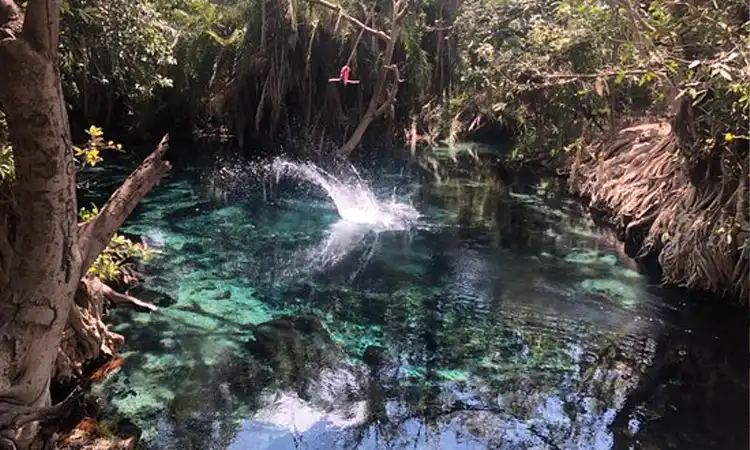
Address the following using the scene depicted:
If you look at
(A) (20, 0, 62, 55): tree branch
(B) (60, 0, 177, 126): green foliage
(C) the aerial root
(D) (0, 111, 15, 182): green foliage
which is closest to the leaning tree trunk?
(A) (20, 0, 62, 55): tree branch

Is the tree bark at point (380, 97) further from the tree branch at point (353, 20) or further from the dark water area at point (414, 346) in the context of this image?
the dark water area at point (414, 346)

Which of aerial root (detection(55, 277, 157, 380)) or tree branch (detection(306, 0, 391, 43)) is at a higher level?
tree branch (detection(306, 0, 391, 43))

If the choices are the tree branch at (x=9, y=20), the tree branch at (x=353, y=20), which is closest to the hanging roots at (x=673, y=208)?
the tree branch at (x=353, y=20)

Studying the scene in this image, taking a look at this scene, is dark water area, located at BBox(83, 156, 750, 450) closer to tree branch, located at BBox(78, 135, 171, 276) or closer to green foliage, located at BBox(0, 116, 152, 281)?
green foliage, located at BBox(0, 116, 152, 281)

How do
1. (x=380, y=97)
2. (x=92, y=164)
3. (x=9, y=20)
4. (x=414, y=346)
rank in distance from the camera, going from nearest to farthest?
(x=9, y=20), (x=92, y=164), (x=414, y=346), (x=380, y=97)

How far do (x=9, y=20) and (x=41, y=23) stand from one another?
16.0 inches

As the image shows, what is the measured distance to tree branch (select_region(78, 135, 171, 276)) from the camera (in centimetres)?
360

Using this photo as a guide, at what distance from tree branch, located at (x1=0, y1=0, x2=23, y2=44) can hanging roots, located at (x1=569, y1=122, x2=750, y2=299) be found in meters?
6.26

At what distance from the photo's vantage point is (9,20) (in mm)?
3115

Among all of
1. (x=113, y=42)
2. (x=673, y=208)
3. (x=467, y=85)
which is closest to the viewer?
(x=113, y=42)

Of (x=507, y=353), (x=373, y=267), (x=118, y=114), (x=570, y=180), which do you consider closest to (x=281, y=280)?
(x=373, y=267)

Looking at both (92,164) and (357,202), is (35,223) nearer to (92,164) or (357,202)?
(92,164)

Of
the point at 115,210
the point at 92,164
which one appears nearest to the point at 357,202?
the point at 92,164

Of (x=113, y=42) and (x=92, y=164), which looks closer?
(x=92, y=164)
